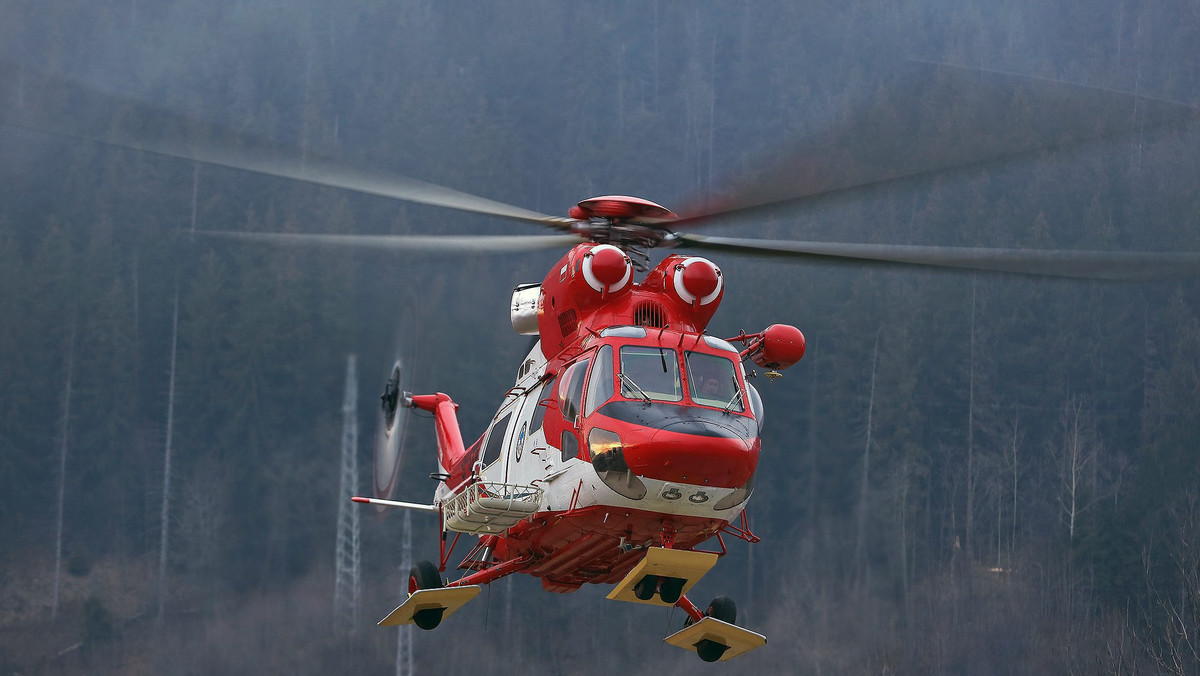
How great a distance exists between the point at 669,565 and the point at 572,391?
6.20 feet

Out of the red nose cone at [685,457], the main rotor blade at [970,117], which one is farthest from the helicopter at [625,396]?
the main rotor blade at [970,117]

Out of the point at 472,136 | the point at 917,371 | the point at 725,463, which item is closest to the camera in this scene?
the point at 725,463

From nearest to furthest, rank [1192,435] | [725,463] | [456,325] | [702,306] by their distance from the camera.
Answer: [725,463]
[702,306]
[456,325]
[1192,435]

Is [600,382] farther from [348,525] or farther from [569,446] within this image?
[348,525]

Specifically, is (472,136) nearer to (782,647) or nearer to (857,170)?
(857,170)

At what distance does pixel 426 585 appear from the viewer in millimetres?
13273

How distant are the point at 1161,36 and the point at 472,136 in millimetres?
28508

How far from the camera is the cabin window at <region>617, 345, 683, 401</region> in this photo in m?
10.9

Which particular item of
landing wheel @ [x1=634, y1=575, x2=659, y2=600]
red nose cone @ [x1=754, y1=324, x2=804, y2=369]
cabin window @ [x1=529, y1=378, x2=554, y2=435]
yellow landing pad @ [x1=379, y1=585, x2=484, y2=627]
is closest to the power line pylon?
yellow landing pad @ [x1=379, y1=585, x2=484, y2=627]

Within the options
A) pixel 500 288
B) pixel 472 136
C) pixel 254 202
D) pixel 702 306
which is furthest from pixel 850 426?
pixel 702 306

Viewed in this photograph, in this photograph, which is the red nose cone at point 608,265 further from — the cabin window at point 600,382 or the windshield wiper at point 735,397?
the windshield wiper at point 735,397

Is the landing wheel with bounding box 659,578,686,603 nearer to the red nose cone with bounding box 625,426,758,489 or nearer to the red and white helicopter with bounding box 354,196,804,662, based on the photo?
the red and white helicopter with bounding box 354,196,804,662

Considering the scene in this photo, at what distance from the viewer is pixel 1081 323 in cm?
4316

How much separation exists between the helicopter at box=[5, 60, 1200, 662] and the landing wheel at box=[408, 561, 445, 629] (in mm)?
22
